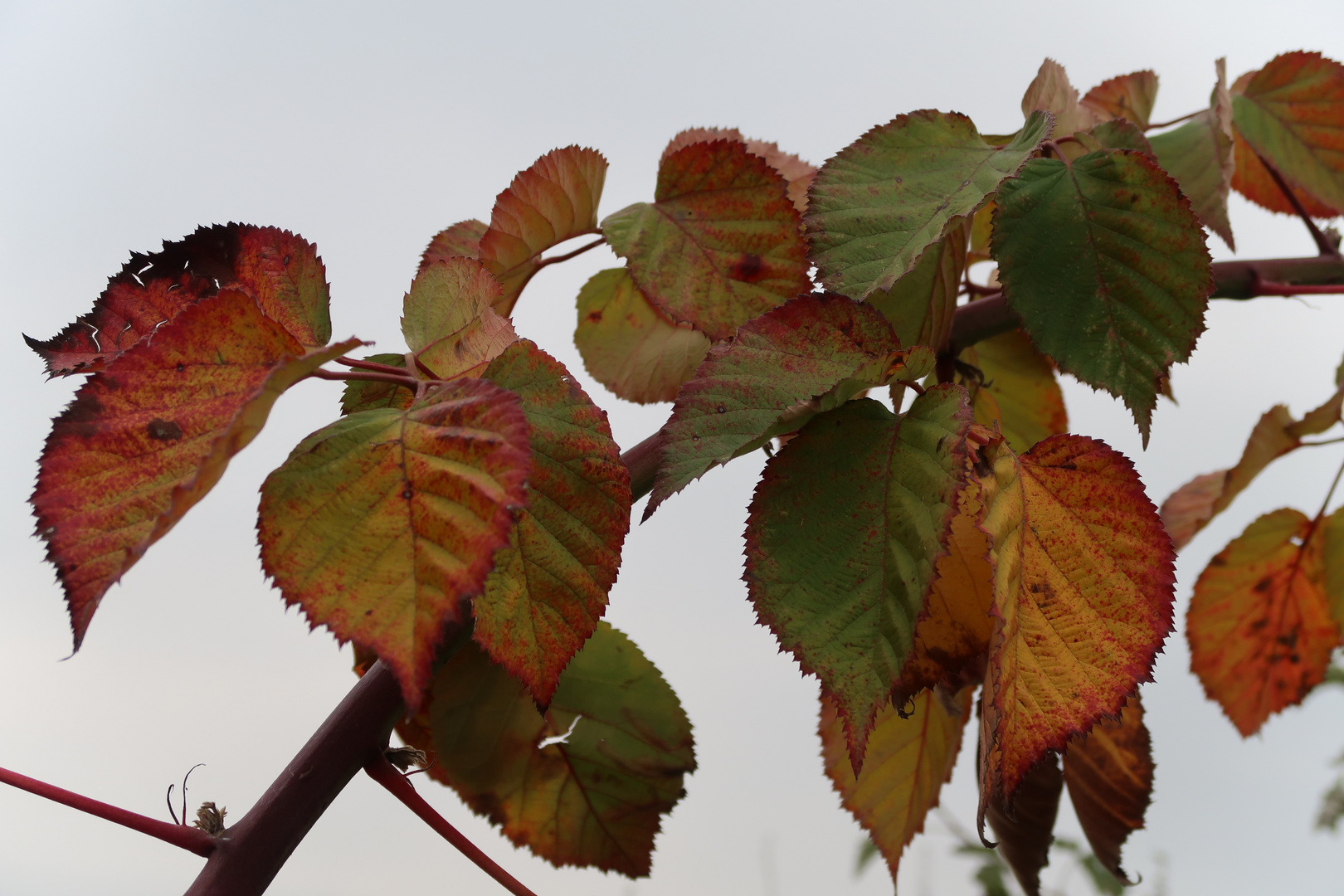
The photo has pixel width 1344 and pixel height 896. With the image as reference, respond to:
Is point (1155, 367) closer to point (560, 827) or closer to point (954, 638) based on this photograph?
point (954, 638)

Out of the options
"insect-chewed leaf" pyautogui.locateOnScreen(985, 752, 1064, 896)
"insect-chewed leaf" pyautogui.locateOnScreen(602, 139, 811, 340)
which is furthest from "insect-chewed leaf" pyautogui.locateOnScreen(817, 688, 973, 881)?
"insect-chewed leaf" pyautogui.locateOnScreen(602, 139, 811, 340)

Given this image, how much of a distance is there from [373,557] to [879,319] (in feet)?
0.47

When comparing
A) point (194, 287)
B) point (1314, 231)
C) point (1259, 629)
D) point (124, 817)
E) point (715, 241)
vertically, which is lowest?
point (124, 817)

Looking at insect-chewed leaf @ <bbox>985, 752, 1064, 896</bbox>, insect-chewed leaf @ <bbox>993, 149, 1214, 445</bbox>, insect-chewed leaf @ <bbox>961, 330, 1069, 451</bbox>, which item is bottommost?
insect-chewed leaf @ <bbox>985, 752, 1064, 896</bbox>

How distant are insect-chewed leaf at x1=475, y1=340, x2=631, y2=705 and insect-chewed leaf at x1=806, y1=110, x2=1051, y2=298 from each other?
8cm

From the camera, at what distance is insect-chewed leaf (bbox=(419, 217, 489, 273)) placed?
33 cm

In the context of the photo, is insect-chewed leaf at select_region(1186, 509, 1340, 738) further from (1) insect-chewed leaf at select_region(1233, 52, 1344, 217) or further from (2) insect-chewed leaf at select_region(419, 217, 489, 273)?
(2) insect-chewed leaf at select_region(419, 217, 489, 273)

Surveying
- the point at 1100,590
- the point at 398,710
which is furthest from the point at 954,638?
the point at 398,710

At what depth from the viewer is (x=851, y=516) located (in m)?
0.23

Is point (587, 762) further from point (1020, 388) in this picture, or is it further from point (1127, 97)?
point (1127, 97)

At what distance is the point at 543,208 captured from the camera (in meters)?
0.32

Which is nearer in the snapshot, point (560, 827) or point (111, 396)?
point (111, 396)

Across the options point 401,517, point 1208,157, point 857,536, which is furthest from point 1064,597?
point 1208,157

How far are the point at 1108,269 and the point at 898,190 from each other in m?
0.06
